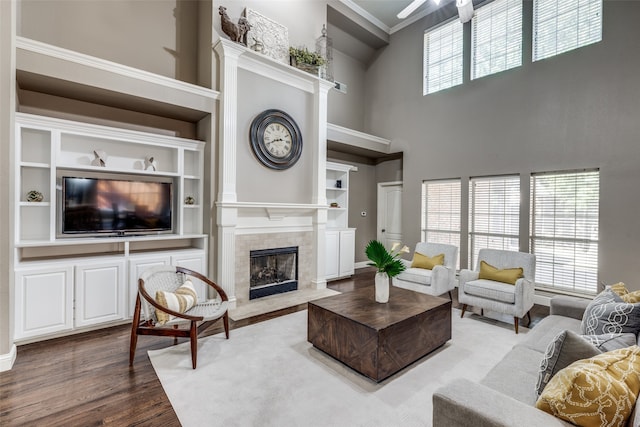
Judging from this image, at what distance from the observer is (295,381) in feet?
8.27

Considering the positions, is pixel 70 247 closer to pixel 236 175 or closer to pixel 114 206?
pixel 114 206

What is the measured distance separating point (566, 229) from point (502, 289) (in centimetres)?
205

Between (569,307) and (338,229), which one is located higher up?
(338,229)

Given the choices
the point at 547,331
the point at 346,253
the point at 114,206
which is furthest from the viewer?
the point at 346,253

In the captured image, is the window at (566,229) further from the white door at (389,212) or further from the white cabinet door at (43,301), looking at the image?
the white cabinet door at (43,301)

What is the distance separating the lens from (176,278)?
3.37 m

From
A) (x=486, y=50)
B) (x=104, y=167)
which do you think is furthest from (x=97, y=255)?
(x=486, y=50)

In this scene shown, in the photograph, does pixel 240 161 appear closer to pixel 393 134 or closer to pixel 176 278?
pixel 176 278

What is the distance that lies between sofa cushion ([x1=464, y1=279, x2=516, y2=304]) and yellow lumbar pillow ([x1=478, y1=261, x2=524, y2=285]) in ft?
0.20

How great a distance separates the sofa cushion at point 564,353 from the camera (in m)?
1.41

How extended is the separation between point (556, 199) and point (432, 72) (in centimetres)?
345

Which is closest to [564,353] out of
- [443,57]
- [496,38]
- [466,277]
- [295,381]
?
[295,381]

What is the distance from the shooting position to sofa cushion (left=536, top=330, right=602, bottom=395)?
55.7 inches

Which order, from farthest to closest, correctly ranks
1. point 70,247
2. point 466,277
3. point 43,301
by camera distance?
point 466,277 → point 70,247 → point 43,301
